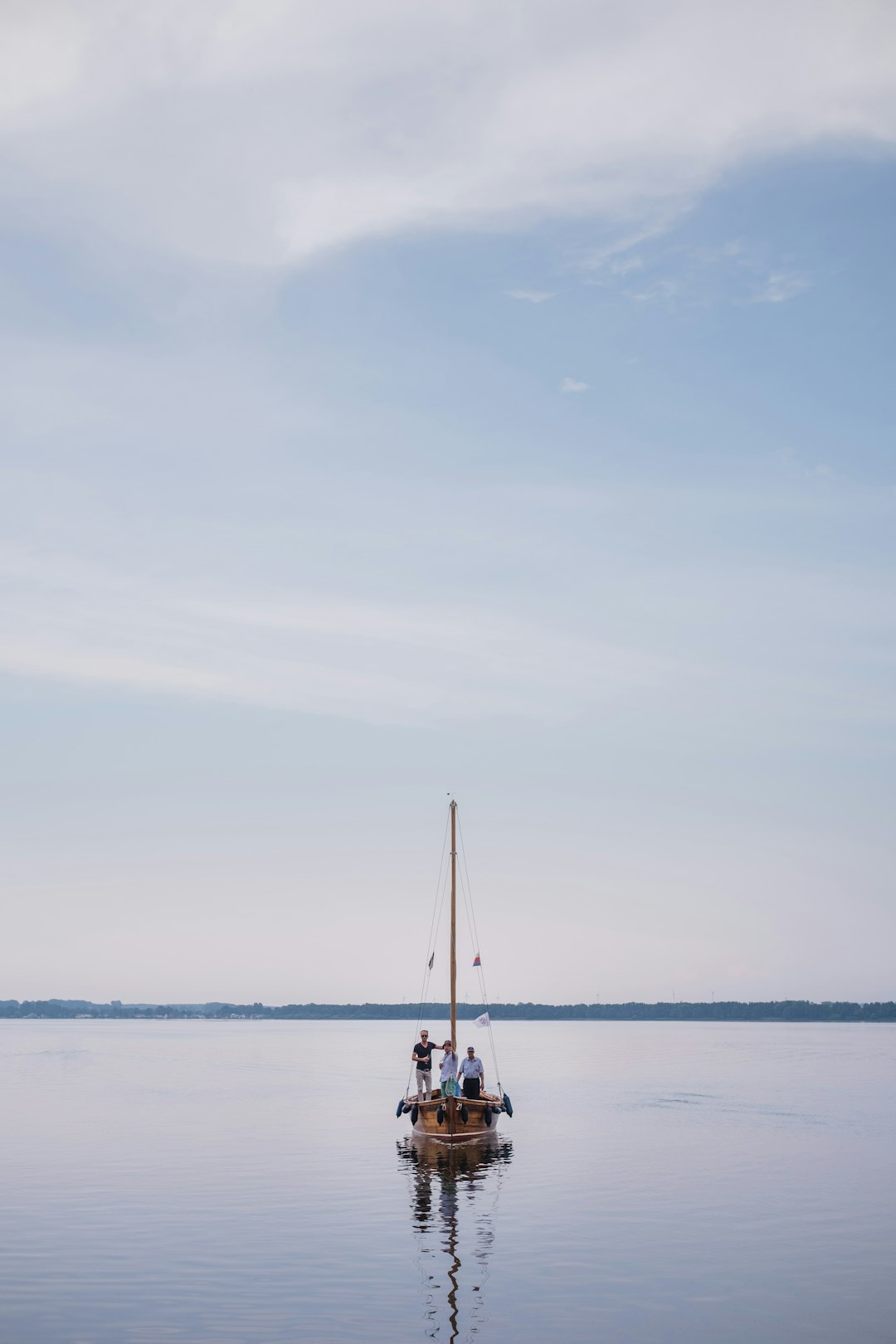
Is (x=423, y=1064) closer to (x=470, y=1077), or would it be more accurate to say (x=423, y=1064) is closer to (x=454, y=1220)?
(x=470, y=1077)

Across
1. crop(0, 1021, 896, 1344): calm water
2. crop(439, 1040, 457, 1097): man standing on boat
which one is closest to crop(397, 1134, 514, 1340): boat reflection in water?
→ crop(0, 1021, 896, 1344): calm water

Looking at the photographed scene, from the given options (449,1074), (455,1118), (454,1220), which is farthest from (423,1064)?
(454,1220)

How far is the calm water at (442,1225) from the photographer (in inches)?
885

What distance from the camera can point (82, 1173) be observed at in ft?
136

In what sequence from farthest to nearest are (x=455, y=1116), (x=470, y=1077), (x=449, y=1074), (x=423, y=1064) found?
(x=423, y=1064) < (x=470, y=1077) < (x=449, y=1074) < (x=455, y=1116)

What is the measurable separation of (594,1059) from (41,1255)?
120145 millimetres

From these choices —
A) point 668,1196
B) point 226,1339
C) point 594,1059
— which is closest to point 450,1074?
point 668,1196

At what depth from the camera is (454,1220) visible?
1270 inches

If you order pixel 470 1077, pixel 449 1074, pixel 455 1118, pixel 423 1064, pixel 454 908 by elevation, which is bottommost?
pixel 455 1118

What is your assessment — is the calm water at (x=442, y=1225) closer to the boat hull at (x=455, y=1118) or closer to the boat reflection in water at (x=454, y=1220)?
the boat reflection in water at (x=454, y=1220)

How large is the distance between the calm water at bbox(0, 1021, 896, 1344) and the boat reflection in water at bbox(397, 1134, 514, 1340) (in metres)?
0.11

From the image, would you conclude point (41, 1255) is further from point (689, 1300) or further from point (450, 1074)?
point (450, 1074)

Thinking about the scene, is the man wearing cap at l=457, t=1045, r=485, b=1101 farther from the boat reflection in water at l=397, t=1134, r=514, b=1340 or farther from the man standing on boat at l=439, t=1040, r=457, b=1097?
the boat reflection in water at l=397, t=1134, r=514, b=1340

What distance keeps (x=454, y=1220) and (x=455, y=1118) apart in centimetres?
1289
